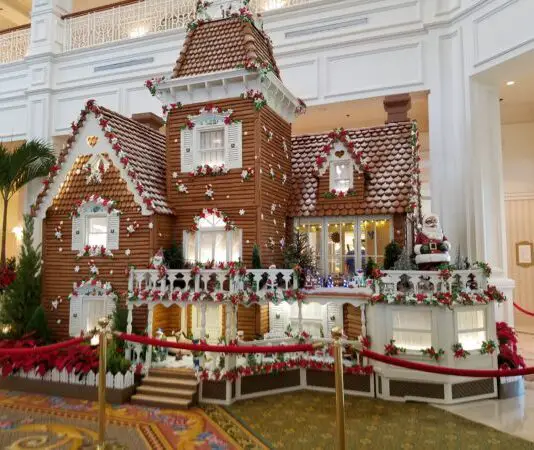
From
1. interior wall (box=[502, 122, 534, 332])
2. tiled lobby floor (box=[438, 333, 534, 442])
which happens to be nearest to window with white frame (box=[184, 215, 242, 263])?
tiled lobby floor (box=[438, 333, 534, 442])

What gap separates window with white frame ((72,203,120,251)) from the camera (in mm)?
11305

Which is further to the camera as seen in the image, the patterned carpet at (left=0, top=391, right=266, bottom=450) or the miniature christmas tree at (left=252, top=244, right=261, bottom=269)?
the miniature christmas tree at (left=252, top=244, right=261, bottom=269)

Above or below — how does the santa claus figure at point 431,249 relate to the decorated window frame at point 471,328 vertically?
above

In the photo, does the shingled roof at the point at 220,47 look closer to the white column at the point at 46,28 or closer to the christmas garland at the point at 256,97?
the christmas garland at the point at 256,97

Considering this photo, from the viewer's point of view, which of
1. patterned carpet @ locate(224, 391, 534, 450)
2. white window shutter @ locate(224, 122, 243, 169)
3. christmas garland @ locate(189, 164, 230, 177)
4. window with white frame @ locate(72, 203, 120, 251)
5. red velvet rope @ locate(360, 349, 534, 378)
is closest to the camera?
red velvet rope @ locate(360, 349, 534, 378)

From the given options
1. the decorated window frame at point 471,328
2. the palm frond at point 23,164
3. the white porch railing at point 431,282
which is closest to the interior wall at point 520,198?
the decorated window frame at point 471,328

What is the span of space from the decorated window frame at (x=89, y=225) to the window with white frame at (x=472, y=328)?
7.99m

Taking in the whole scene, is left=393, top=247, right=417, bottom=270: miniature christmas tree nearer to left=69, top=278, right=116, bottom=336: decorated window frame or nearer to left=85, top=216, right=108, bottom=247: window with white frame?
left=69, top=278, right=116, bottom=336: decorated window frame

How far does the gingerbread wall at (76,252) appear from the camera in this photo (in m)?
10.8

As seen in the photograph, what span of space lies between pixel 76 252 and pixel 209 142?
4.39 m

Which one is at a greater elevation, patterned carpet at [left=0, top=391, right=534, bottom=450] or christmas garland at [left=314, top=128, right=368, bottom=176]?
christmas garland at [left=314, top=128, right=368, bottom=176]

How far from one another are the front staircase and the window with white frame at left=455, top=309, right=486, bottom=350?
538 centimetres

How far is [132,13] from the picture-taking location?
1652cm

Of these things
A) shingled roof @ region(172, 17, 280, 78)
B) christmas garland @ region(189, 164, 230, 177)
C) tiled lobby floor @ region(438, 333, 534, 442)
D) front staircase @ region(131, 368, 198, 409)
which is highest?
shingled roof @ region(172, 17, 280, 78)
